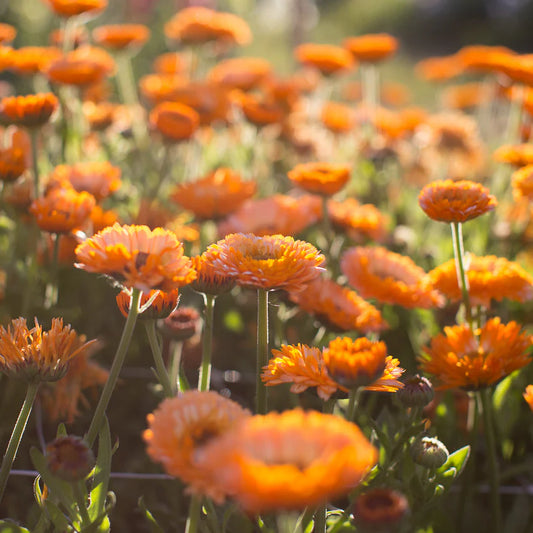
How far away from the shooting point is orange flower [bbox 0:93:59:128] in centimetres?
183

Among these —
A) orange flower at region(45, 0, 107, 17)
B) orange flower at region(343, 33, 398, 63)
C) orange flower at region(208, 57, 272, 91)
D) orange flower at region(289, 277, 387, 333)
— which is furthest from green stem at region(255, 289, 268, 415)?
orange flower at region(343, 33, 398, 63)

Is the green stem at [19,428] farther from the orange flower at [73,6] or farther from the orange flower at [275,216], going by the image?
the orange flower at [73,6]

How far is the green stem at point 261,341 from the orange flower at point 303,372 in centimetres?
10

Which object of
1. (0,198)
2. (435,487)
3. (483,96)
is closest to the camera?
(435,487)

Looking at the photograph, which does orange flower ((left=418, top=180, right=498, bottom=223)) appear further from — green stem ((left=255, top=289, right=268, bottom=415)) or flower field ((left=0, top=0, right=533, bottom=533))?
green stem ((left=255, top=289, right=268, bottom=415))

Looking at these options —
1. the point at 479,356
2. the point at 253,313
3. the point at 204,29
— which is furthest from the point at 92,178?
the point at 204,29

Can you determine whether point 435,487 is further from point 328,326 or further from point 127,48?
point 127,48

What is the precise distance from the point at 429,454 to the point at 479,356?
0.22 m

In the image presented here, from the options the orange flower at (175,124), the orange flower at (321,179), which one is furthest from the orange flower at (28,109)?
the orange flower at (321,179)

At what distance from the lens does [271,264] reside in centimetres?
113

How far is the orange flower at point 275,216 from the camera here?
2055 millimetres

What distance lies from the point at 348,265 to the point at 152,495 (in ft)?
2.56

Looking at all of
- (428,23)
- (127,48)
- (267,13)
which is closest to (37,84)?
(127,48)

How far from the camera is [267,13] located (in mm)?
14805
